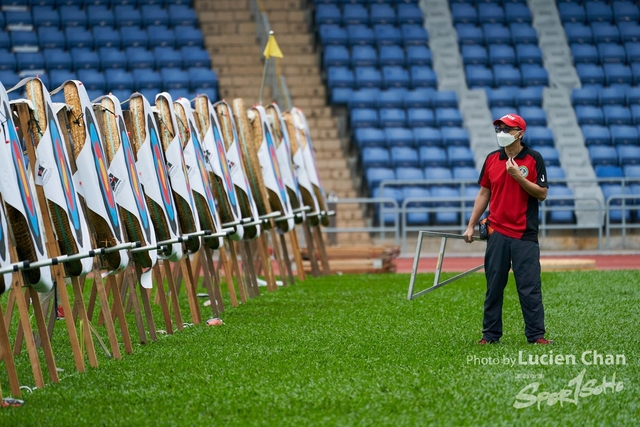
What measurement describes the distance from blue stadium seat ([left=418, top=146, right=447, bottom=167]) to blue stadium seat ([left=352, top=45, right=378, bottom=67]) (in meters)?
3.14

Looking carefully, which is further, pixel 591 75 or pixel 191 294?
pixel 591 75

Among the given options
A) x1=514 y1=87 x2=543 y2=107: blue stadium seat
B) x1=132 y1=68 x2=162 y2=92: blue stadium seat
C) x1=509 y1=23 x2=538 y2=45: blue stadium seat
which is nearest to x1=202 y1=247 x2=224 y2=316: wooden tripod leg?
x1=132 y1=68 x2=162 y2=92: blue stadium seat

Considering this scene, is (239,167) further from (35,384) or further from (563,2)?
(563,2)

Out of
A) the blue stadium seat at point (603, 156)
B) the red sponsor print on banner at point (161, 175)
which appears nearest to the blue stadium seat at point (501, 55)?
the blue stadium seat at point (603, 156)

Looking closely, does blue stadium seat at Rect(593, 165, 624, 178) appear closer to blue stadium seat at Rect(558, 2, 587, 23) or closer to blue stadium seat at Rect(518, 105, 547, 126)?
blue stadium seat at Rect(518, 105, 547, 126)

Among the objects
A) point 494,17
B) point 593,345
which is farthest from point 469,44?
point 593,345

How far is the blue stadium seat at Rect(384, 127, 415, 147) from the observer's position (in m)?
24.6

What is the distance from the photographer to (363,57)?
26.5 meters

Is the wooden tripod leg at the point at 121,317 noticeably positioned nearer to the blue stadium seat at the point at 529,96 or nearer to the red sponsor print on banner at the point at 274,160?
the red sponsor print on banner at the point at 274,160

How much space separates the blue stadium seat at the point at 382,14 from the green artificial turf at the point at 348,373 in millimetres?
16195

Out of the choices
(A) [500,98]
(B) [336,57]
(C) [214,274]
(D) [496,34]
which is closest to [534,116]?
(A) [500,98]

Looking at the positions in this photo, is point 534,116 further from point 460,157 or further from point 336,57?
point 336,57

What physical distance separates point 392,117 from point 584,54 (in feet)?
18.5

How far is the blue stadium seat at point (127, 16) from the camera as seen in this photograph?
27.0 m
